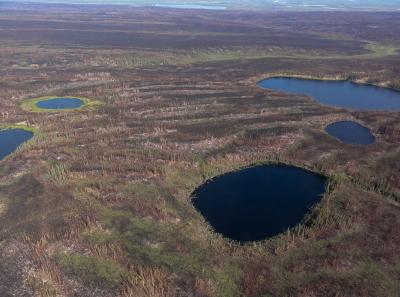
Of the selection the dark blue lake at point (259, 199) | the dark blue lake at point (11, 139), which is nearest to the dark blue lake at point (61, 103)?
the dark blue lake at point (11, 139)

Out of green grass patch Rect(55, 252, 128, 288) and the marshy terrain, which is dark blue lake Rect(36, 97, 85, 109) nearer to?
the marshy terrain

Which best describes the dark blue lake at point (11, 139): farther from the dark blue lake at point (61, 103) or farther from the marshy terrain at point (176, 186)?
the dark blue lake at point (61, 103)

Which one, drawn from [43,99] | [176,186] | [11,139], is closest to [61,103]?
[43,99]

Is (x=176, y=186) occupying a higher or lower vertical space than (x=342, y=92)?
lower

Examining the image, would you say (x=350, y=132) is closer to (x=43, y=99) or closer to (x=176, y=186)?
(x=176, y=186)

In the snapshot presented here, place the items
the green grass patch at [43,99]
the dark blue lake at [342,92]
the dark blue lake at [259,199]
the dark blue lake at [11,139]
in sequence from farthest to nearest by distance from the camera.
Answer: the dark blue lake at [342,92] → the green grass patch at [43,99] → the dark blue lake at [11,139] → the dark blue lake at [259,199]
